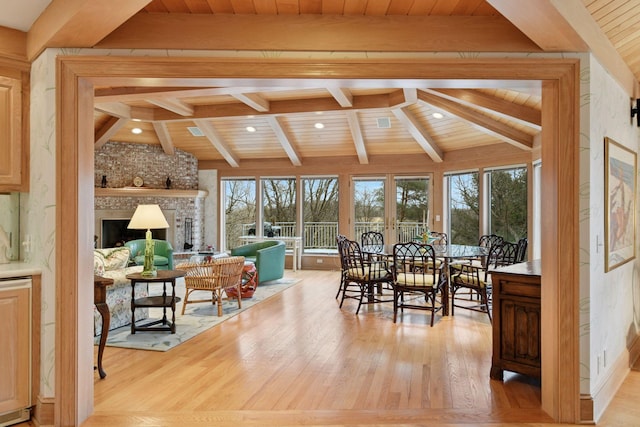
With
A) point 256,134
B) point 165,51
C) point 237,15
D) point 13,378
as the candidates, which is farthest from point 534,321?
point 256,134

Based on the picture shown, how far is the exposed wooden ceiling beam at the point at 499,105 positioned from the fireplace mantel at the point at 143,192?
653 cm

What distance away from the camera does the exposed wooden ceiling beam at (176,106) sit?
673 cm

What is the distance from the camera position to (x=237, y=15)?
8.70 ft

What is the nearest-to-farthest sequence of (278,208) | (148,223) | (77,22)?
1. (77,22)
2. (148,223)
3. (278,208)

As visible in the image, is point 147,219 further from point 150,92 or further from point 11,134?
point 11,134

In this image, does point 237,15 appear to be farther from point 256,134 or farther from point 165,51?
point 256,134

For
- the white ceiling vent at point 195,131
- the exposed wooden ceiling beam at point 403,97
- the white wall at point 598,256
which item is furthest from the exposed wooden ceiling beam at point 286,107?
the white wall at point 598,256

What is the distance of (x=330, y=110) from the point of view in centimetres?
714

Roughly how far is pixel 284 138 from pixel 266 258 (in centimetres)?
273

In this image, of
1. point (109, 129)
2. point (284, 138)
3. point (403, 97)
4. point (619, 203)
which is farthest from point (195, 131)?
point (619, 203)

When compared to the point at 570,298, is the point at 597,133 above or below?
above

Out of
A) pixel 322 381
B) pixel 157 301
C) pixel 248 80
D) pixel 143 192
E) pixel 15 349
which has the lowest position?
pixel 322 381

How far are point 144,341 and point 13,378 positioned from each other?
1.77 meters

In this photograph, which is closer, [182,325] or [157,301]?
[157,301]
